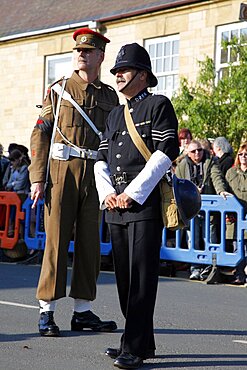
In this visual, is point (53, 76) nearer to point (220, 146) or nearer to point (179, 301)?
point (220, 146)

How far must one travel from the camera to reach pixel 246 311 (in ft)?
31.6

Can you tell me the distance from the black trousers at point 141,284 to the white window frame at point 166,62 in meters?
17.0

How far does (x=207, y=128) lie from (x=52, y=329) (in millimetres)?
11596

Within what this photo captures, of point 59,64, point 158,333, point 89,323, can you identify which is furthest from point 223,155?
point 59,64

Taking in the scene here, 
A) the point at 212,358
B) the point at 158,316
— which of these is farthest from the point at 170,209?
the point at 158,316

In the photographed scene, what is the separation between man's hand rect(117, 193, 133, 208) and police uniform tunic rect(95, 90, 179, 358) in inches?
1.8

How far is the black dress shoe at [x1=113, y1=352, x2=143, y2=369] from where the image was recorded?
20.8 ft

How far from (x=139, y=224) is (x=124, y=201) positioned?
0.20m

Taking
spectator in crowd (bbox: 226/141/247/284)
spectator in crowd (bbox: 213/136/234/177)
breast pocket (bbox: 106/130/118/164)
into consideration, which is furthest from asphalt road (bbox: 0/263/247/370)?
spectator in crowd (bbox: 213/136/234/177)

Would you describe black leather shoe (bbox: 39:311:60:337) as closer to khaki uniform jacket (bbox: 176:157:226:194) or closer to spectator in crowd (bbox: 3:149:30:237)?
khaki uniform jacket (bbox: 176:157:226:194)

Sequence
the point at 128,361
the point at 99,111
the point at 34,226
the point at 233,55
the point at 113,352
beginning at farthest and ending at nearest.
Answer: the point at 233,55
the point at 34,226
the point at 99,111
the point at 113,352
the point at 128,361

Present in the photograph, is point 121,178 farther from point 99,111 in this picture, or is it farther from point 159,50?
point 159,50

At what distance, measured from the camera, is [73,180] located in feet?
25.4

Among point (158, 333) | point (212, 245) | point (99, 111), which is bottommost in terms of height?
point (158, 333)
